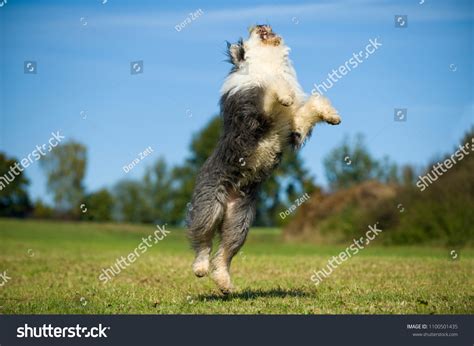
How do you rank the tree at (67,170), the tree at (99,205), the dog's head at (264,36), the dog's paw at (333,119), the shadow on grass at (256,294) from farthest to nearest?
the tree at (99,205) < the tree at (67,170) < the shadow on grass at (256,294) < the dog's paw at (333,119) < the dog's head at (264,36)

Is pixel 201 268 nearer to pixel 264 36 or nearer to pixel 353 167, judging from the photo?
pixel 264 36

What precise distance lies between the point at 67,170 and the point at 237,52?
27713 mm

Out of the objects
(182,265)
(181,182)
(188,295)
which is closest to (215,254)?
(188,295)

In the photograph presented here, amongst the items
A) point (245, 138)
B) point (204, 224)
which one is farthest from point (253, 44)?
point (204, 224)

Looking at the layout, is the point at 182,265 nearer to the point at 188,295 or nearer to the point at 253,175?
the point at 188,295

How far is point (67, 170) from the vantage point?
3488 cm

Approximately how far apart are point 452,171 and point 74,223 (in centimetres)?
2644

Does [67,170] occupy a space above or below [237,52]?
below

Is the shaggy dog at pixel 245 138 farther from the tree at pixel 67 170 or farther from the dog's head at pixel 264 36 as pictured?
the tree at pixel 67 170

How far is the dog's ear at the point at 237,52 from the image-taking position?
8.57 m

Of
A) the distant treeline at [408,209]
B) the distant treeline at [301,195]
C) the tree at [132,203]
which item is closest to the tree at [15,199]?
the distant treeline at [301,195]

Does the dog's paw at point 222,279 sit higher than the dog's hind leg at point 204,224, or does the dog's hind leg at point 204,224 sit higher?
the dog's hind leg at point 204,224
